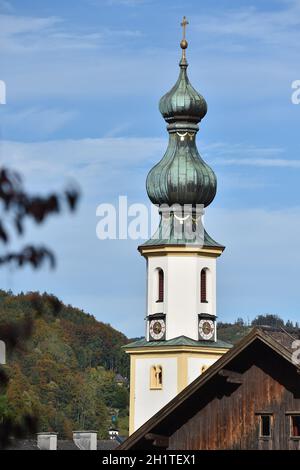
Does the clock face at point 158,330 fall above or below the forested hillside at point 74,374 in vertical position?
below

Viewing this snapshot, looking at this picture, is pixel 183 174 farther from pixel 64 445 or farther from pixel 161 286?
pixel 64 445

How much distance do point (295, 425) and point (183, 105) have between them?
99.7 feet

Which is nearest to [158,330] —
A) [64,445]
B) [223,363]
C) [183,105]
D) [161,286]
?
[161,286]

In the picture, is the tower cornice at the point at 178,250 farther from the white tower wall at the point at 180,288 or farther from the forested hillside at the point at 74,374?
the forested hillside at the point at 74,374

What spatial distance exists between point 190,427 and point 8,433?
701 inches

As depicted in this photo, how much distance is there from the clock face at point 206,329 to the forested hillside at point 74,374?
54.8 meters

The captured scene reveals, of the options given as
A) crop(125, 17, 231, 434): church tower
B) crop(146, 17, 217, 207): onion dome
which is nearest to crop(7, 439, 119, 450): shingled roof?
crop(125, 17, 231, 434): church tower

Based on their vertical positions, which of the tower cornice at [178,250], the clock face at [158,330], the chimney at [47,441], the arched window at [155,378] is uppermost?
the tower cornice at [178,250]

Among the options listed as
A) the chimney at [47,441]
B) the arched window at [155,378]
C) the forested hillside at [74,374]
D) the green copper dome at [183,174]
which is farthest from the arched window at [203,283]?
the forested hillside at [74,374]

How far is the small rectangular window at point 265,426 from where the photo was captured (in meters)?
28.6

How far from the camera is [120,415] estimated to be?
142 metres

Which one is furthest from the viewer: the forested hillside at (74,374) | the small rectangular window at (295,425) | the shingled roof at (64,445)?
the forested hillside at (74,374)

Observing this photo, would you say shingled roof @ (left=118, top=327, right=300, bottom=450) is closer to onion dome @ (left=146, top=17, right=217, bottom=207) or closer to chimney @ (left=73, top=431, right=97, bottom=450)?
onion dome @ (left=146, top=17, right=217, bottom=207)
